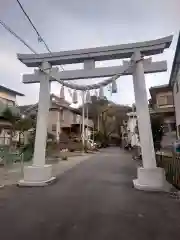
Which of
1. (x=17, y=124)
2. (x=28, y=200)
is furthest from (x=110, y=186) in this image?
(x=17, y=124)

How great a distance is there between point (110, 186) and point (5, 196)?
3.23 meters

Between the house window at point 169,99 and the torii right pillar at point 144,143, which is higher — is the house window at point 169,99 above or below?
above

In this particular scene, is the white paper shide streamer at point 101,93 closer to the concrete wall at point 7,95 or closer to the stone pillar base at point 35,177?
the stone pillar base at point 35,177

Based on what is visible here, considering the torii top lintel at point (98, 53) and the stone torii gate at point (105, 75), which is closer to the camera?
the stone torii gate at point (105, 75)

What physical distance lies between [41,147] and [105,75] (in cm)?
338

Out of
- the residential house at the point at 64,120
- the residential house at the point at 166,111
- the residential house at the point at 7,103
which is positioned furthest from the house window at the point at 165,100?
the residential house at the point at 64,120

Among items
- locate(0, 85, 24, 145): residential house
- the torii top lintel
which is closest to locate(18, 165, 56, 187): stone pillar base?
the torii top lintel

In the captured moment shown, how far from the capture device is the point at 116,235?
138 inches

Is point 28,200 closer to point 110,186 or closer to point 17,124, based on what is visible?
point 110,186

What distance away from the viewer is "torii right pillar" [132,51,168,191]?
688 cm

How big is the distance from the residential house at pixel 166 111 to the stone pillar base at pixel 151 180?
9229 mm

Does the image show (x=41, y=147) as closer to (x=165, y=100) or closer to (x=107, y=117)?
(x=165, y=100)

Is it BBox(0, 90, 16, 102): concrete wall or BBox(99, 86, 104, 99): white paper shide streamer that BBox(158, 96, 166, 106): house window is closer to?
BBox(0, 90, 16, 102): concrete wall

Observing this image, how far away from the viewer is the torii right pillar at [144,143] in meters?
6.88
